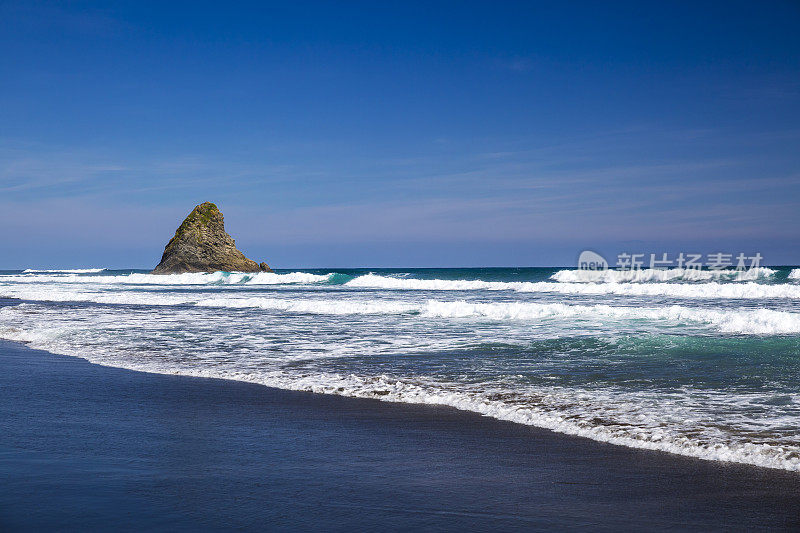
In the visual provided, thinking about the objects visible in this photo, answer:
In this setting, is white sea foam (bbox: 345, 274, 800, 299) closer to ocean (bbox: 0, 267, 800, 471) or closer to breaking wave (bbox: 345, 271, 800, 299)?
breaking wave (bbox: 345, 271, 800, 299)

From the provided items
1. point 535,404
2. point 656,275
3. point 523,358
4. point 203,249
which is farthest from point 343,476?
point 203,249

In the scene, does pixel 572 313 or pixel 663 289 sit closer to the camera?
pixel 572 313

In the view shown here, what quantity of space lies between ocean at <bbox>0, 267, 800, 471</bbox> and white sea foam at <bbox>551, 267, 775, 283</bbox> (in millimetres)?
28749

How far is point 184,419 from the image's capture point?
6.39 m

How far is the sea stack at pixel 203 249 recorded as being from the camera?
7838 centimetres

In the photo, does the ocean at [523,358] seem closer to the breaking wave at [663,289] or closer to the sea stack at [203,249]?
the breaking wave at [663,289]

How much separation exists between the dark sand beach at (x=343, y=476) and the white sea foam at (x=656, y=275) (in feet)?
146

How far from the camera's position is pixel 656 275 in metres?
53.2

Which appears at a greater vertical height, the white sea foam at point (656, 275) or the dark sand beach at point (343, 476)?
the white sea foam at point (656, 275)

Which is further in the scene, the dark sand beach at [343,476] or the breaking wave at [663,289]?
the breaking wave at [663,289]

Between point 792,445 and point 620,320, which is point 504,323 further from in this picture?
point 792,445

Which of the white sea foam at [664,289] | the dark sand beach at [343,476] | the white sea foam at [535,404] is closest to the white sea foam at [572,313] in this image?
the white sea foam at [535,404]

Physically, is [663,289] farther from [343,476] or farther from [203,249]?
[203,249]

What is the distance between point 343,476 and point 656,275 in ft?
176
